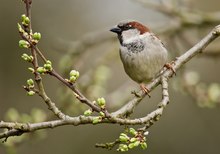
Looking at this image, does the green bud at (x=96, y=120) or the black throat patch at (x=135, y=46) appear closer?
the green bud at (x=96, y=120)

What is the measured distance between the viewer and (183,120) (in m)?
8.68

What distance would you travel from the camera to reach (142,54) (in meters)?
3.92

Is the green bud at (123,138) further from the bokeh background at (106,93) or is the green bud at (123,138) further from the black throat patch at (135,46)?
the bokeh background at (106,93)

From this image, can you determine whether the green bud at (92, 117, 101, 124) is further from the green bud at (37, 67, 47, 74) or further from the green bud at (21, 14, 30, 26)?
the green bud at (21, 14, 30, 26)

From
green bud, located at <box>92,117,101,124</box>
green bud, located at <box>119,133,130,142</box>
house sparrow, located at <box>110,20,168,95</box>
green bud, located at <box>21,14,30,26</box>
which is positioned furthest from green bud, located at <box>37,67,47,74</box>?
house sparrow, located at <box>110,20,168,95</box>

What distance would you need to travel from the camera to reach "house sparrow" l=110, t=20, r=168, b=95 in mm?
3887

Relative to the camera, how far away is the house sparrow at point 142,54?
12.8ft

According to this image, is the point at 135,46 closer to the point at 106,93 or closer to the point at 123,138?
the point at 123,138


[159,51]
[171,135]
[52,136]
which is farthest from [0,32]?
[159,51]

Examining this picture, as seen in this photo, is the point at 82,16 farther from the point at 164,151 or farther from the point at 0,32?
the point at 164,151

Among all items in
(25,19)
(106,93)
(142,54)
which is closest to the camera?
(25,19)

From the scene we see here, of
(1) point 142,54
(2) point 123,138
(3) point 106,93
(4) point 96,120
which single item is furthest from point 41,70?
(3) point 106,93

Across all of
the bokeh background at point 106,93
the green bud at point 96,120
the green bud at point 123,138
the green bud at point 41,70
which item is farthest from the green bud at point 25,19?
the bokeh background at point 106,93

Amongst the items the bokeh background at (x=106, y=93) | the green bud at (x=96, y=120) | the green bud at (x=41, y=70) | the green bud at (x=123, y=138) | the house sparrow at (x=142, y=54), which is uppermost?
the bokeh background at (x=106, y=93)
